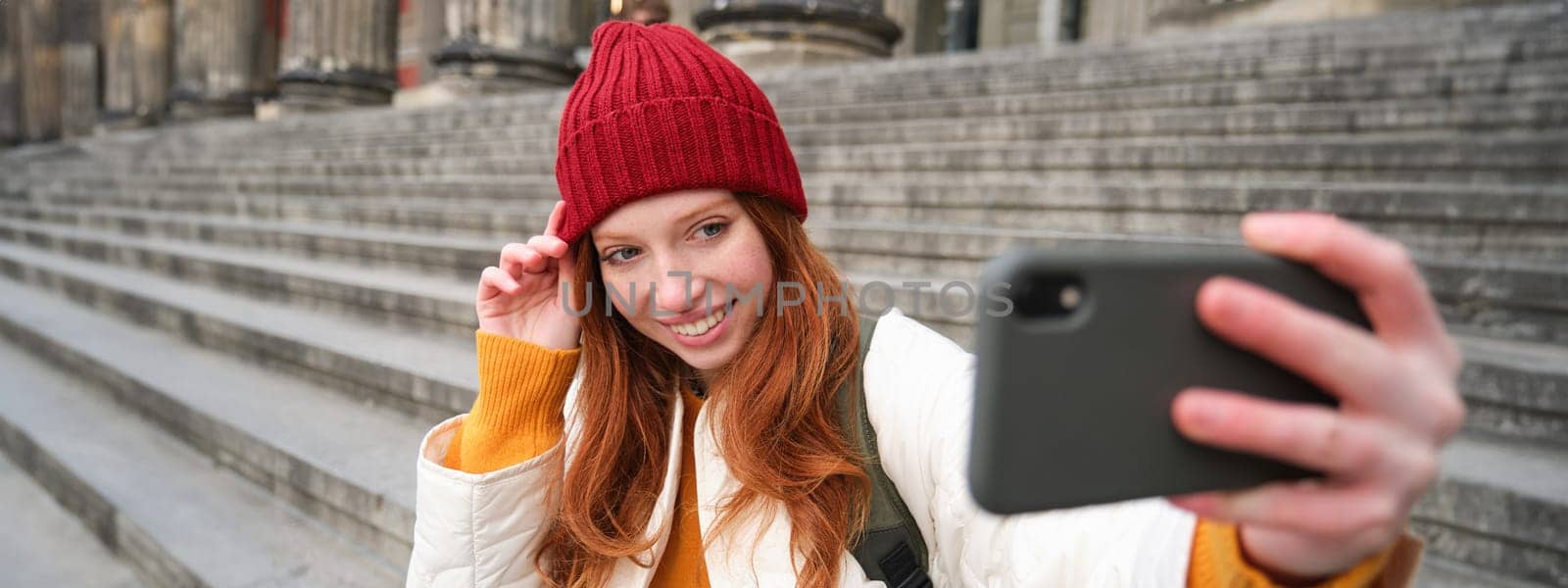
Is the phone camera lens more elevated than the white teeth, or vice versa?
the phone camera lens

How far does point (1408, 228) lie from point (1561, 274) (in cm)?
55

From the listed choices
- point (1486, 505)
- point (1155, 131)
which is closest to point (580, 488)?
point (1486, 505)

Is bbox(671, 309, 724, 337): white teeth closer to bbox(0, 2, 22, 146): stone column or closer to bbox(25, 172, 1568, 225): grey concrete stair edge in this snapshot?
bbox(25, 172, 1568, 225): grey concrete stair edge

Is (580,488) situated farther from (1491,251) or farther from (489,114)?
(489,114)

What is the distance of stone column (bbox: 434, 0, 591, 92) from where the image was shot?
884 centimetres

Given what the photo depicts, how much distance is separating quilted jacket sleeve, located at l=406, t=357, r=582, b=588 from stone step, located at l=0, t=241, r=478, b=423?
4.60ft

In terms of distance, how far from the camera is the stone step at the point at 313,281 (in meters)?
3.41

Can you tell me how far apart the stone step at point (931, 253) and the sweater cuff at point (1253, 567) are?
0.20 metres

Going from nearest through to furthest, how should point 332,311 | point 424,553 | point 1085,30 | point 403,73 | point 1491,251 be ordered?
point 424,553
point 1491,251
point 332,311
point 1085,30
point 403,73

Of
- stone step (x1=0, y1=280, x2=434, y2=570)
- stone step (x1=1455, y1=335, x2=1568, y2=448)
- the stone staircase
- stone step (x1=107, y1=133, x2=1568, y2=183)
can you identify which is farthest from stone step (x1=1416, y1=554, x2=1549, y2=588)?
stone step (x1=0, y1=280, x2=434, y2=570)

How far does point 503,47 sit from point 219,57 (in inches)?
323

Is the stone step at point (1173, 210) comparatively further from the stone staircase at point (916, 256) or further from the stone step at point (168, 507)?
the stone step at point (168, 507)

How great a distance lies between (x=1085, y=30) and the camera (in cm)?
1122

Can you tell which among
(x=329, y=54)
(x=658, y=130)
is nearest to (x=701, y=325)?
(x=658, y=130)
